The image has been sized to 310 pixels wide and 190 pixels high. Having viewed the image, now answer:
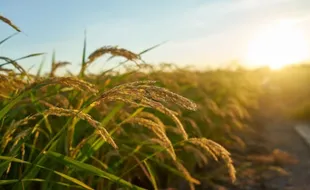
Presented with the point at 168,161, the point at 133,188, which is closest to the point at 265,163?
the point at 168,161

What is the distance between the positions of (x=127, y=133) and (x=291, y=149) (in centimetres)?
358

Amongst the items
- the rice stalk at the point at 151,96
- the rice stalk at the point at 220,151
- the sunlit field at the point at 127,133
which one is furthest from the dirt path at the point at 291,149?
the rice stalk at the point at 151,96

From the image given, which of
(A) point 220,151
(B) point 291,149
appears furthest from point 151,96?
(B) point 291,149

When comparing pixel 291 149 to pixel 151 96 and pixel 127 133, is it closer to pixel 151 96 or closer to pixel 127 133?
pixel 127 133

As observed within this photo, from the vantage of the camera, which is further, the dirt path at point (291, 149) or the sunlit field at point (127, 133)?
the dirt path at point (291, 149)

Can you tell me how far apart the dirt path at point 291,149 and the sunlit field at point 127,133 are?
94 millimetres

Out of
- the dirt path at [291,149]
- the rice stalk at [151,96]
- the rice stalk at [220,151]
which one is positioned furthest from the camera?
the dirt path at [291,149]

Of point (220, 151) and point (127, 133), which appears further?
point (127, 133)

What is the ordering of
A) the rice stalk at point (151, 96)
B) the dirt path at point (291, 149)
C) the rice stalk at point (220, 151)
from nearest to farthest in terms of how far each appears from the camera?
the rice stalk at point (151, 96)
the rice stalk at point (220, 151)
the dirt path at point (291, 149)

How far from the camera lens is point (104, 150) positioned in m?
3.69

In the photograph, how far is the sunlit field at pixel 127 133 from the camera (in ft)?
7.07

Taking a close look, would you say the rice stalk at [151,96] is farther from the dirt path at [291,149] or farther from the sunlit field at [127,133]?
the dirt path at [291,149]

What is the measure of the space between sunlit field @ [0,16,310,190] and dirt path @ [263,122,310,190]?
9cm

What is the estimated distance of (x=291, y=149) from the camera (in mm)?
7102
